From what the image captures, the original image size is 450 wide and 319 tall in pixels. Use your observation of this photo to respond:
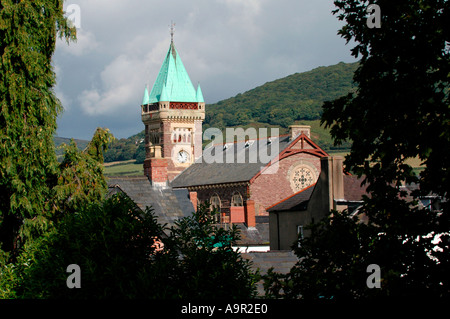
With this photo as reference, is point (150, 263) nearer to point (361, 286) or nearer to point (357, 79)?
point (361, 286)

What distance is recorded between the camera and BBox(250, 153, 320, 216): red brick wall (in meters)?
64.5

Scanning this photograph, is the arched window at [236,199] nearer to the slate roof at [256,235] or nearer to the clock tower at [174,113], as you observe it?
the slate roof at [256,235]

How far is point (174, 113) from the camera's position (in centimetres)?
9850

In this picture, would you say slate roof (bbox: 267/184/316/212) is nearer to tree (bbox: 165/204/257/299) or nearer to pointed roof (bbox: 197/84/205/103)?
tree (bbox: 165/204/257/299)

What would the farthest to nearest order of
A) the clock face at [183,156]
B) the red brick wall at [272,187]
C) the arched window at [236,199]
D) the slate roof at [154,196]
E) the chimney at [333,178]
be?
the clock face at [183,156] → the arched window at [236,199] → the red brick wall at [272,187] → the slate roof at [154,196] → the chimney at [333,178]

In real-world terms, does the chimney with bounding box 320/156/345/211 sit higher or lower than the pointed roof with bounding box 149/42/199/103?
lower

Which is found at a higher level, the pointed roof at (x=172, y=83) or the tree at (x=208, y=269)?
the pointed roof at (x=172, y=83)

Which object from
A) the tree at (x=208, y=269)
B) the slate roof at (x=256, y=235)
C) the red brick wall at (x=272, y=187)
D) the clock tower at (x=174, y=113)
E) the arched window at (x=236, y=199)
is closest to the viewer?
the tree at (x=208, y=269)

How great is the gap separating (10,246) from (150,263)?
755cm

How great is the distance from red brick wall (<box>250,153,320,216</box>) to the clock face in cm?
3107

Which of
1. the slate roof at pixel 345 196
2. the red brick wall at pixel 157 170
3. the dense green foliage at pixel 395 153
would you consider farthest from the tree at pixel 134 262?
the red brick wall at pixel 157 170

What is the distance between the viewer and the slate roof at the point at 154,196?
109 feet

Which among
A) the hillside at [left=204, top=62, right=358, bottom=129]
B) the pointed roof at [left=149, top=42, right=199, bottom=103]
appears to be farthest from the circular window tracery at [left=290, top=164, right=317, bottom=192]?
the hillside at [left=204, top=62, right=358, bottom=129]
